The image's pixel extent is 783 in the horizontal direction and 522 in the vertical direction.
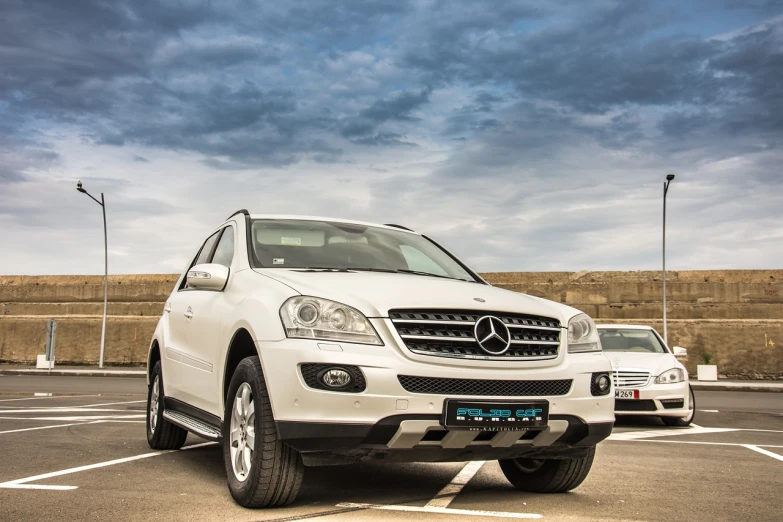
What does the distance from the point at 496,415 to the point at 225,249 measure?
2.88 meters

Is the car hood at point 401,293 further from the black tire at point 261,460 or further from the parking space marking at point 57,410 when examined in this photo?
the parking space marking at point 57,410

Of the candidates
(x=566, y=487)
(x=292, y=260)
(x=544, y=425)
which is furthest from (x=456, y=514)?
(x=292, y=260)

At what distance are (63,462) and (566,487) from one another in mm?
3912

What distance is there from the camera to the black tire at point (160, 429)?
752 cm

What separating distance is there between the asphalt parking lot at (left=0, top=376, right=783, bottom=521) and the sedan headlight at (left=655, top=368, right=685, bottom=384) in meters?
2.31

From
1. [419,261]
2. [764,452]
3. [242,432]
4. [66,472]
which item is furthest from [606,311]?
[242,432]

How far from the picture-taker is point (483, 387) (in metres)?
4.60

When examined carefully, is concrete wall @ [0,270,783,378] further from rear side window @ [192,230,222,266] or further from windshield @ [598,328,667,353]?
rear side window @ [192,230,222,266]

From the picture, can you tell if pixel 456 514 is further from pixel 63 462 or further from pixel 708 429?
pixel 708 429

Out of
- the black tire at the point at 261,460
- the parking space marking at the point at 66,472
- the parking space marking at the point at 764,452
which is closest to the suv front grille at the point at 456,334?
the black tire at the point at 261,460

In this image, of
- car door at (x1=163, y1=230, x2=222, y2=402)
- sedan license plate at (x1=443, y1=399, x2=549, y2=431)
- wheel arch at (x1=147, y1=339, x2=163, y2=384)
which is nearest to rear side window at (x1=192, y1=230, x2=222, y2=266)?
car door at (x1=163, y1=230, x2=222, y2=402)

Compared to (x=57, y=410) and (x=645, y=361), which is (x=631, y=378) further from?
(x=57, y=410)

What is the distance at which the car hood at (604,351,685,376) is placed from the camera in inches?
474

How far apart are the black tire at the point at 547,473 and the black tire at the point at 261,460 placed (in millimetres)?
1828
